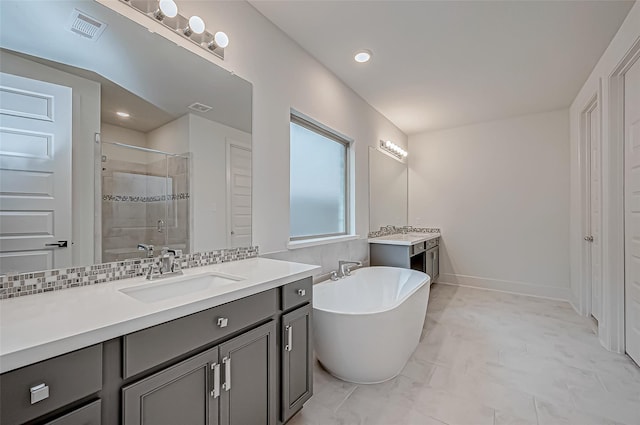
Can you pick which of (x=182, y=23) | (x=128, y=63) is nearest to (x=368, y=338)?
(x=128, y=63)

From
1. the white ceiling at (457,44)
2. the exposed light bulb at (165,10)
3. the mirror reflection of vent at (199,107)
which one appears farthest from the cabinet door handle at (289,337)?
the white ceiling at (457,44)

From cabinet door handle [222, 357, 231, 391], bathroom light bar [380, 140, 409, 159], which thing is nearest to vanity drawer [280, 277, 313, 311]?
cabinet door handle [222, 357, 231, 391]

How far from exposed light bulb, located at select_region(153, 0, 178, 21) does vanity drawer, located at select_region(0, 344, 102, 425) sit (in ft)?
5.08

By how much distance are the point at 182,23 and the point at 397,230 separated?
370cm

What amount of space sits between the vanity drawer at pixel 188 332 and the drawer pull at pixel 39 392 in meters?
0.17

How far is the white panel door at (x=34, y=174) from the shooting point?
1.02m

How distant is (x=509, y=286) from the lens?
13.4 ft

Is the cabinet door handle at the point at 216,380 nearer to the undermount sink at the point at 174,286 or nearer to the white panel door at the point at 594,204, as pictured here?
the undermount sink at the point at 174,286

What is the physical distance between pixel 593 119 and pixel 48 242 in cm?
453

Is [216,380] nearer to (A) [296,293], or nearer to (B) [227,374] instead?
(B) [227,374]

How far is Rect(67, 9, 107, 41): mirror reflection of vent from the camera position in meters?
1.20

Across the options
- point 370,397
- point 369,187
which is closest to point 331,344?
point 370,397

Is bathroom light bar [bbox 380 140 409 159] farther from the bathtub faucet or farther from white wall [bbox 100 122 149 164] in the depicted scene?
white wall [bbox 100 122 149 164]

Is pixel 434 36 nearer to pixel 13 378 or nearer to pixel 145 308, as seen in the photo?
→ pixel 145 308
